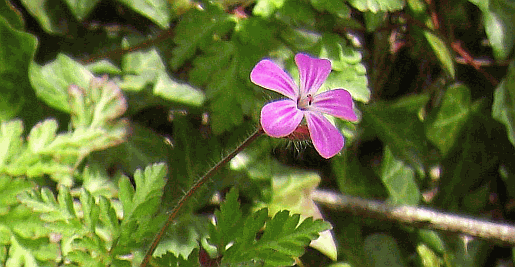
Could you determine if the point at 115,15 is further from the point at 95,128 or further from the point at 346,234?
the point at 346,234

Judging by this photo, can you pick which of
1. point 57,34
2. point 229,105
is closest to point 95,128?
point 229,105

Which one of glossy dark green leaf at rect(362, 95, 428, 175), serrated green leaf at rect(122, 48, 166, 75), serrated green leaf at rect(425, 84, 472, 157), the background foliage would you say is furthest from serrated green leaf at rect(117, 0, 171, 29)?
serrated green leaf at rect(425, 84, 472, 157)

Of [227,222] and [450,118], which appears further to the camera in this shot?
[450,118]

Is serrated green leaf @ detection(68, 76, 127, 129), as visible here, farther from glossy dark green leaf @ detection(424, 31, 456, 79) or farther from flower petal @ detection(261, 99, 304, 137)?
glossy dark green leaf @ detection(424, 31, 456, 79)

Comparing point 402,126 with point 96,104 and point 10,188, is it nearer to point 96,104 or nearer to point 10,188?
point 96,104

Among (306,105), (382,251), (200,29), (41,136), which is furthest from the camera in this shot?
(382,251)

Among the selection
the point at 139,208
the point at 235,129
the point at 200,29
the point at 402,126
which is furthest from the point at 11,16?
the point at 402,126
